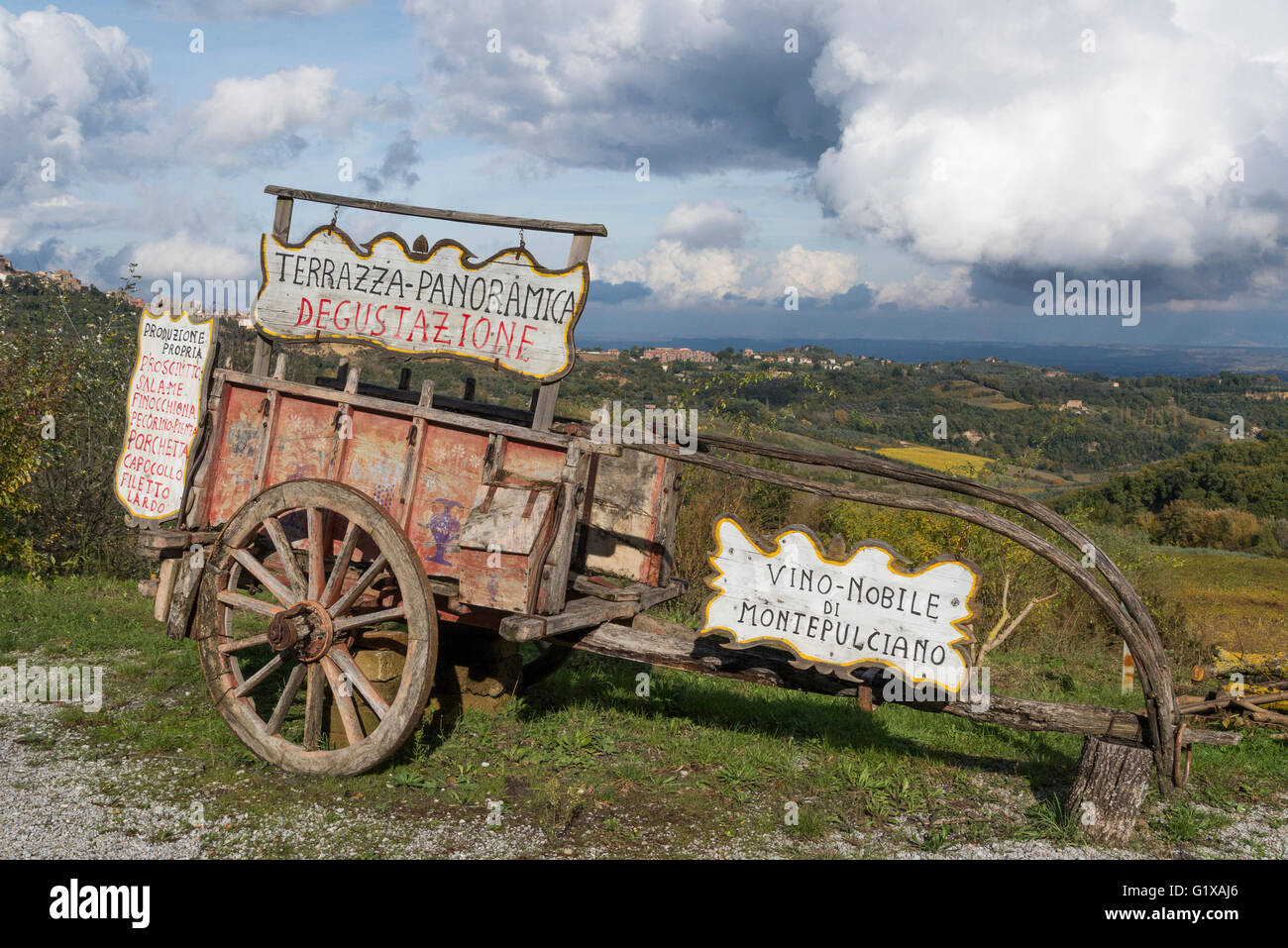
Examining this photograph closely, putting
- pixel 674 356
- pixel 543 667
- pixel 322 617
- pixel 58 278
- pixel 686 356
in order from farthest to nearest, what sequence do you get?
1. pixel 686 356
2. pixel 674 356
3. pixel 58 278
4. pixel 543 667
5. pixel 322 617

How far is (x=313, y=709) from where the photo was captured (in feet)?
15.7

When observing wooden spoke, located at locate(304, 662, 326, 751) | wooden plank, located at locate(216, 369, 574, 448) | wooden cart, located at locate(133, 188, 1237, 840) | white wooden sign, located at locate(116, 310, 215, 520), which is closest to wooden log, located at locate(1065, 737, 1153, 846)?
wooden cart, located at locate(133, 188, 1237, 840)

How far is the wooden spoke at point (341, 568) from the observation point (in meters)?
4.47

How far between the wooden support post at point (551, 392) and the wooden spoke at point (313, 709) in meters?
1.74

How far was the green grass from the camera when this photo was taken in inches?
182

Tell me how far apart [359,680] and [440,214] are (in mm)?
2505

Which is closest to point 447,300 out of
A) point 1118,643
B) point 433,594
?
point 433,594

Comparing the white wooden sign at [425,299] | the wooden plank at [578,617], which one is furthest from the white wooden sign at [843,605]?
the white wooden sign at [425,299]

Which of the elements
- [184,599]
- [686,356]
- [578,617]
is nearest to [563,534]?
[578,617]

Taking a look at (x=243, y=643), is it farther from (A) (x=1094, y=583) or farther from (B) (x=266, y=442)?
(A) (x=1094, y=583)

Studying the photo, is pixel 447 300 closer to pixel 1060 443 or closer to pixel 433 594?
pixel 433 594

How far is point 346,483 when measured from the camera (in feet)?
15.8

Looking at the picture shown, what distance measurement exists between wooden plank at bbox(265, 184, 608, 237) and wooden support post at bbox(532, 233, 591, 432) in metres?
0.04

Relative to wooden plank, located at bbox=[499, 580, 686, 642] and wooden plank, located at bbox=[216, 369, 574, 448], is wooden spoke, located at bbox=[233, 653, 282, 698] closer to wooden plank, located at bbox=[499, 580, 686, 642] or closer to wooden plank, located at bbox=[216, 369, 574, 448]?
wooden plank, located at bbox=[499, 580, 686, 642]
